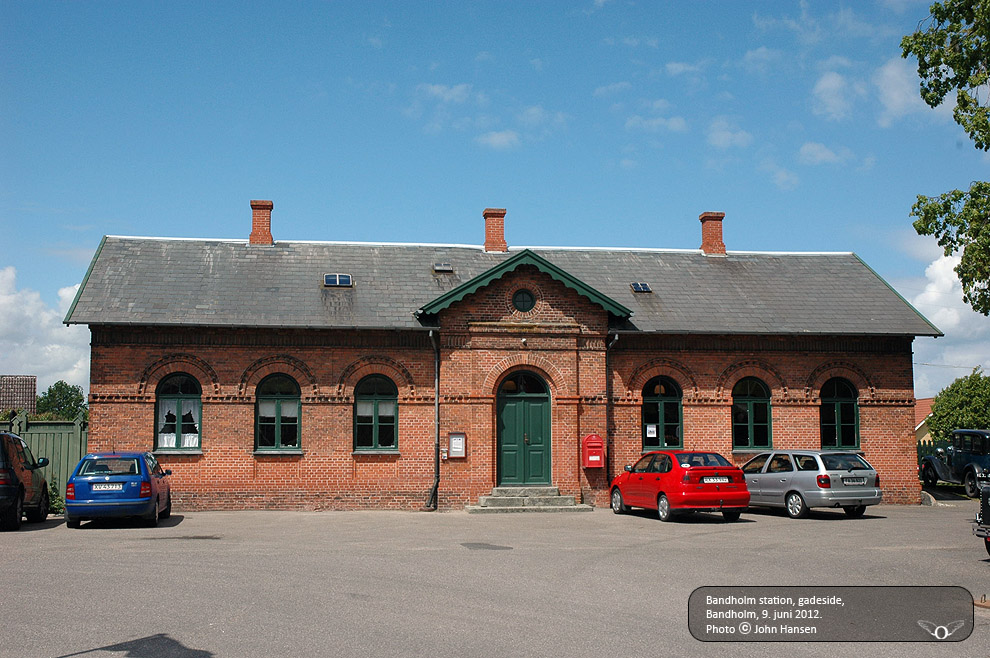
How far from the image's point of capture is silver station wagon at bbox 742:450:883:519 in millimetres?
19031

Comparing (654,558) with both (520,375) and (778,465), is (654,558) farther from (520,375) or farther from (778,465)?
(520,375)

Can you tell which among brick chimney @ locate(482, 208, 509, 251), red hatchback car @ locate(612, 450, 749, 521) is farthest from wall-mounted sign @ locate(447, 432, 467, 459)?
brick chimney @ locate(482, 208, 509, 251)

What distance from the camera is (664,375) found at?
23875 mm

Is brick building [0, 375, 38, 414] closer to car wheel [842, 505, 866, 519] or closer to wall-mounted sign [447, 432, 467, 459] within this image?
wall-mounted sign [447, 432, 467, 459]

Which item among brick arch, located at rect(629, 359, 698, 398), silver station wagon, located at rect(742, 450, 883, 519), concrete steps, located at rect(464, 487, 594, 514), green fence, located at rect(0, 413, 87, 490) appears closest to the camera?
silver station wagon, located at rect(742, 450, 883, 519)

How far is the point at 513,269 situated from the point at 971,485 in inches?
591

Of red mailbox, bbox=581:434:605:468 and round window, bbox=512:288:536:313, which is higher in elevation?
round window, bbox=512:288:536:313

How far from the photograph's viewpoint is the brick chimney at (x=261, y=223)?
25891 mm

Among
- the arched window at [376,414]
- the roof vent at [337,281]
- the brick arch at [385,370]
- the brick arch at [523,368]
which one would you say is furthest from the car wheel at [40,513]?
the brick arch at [523,368]

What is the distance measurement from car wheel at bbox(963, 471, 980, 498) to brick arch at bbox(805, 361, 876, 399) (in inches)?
182

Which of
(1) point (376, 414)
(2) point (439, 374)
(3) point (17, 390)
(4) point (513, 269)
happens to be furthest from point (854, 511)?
(3) point (17, 390)

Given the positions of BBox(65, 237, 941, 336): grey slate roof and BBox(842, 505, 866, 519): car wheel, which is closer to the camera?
BBox(842, 505, 866, 519): car wheel

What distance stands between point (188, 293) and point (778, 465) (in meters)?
14.6

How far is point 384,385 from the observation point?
2272 cm
